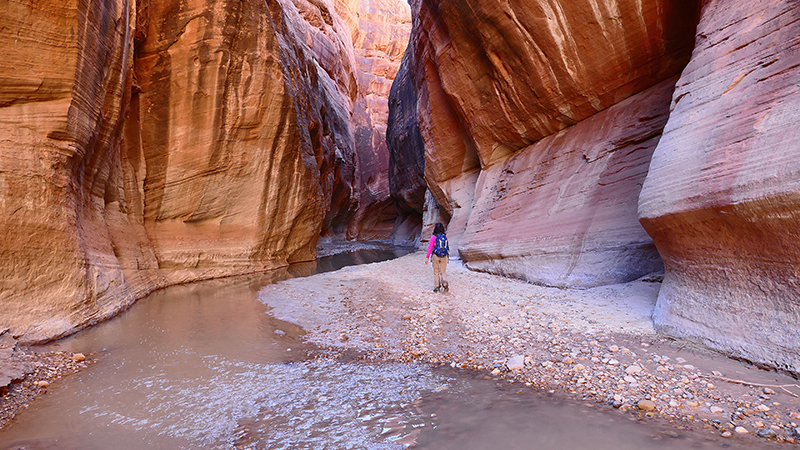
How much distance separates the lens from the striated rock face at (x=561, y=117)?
23.0ft

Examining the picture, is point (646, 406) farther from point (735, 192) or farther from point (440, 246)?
point (440, 246)

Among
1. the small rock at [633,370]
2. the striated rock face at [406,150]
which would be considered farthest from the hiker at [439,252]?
the striated rock face at [406,150]

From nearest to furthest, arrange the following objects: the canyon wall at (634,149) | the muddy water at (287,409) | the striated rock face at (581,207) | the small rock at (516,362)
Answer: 1. the muddy water at (287,409)
2. the canyon wall at (634,149)
3. the small rock at (516,362)
4. the striated rock face at (581,207)

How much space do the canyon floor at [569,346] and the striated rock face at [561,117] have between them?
3.35 ft

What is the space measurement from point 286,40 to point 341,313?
484 inches

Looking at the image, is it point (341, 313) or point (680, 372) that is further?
point (341, 313)

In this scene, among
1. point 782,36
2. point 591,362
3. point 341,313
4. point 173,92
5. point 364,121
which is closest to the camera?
point 591,362

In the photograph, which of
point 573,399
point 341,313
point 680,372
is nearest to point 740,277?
point 680,372

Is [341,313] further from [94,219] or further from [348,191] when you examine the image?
[348,191]

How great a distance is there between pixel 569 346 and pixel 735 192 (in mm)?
2198

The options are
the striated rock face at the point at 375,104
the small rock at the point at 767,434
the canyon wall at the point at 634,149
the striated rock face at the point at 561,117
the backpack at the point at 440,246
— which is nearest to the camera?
the small rock at the point at 767,434

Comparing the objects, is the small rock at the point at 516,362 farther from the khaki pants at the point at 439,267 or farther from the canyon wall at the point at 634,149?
the khaki pants at the point at 439,267

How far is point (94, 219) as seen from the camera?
7371mm

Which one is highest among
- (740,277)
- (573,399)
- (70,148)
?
(70,148)
